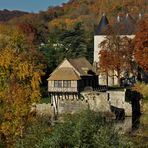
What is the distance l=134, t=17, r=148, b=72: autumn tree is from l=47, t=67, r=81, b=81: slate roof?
678 cm

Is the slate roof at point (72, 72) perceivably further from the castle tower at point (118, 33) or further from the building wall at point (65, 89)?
the castle tower at point (118, 33)

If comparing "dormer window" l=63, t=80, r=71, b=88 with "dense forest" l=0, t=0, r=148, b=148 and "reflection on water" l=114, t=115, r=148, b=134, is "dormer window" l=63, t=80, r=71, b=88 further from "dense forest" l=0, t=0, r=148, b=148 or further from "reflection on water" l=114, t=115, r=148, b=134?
"reflection on water" l=114, t=115, r=148, b=134

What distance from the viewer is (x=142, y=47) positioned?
5341 cm

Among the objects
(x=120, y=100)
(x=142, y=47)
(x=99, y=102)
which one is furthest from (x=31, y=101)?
(x=142, y=47)

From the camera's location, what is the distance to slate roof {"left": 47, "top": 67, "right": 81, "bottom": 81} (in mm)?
51406

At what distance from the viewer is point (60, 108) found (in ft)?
157

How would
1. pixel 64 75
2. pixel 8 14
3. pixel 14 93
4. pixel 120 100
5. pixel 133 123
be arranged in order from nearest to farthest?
pixel 14 93 < pixel 133 123 < pixel 120 100 < pixel 64 75 < pixel 8 14

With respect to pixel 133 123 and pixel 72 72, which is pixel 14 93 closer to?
pixel 133 123

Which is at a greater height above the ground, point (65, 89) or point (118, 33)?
point (118, 33)

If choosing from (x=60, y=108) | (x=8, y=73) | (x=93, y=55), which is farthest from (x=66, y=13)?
(x=8, y=73)

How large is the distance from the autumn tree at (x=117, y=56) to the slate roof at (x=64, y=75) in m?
5.06

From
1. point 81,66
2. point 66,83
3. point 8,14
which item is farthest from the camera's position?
point 8,14

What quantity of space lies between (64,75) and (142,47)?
877 centimetres

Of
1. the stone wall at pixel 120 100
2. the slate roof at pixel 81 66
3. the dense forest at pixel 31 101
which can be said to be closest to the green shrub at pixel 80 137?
the dense forest at pixel 31 101
